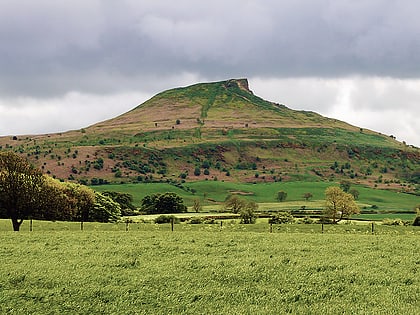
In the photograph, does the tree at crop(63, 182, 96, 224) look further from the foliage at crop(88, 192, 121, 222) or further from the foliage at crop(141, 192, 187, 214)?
the foliage at crop(141, 192, 187, 214)

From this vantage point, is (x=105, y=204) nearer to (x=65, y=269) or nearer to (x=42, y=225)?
(x=42, y=225)

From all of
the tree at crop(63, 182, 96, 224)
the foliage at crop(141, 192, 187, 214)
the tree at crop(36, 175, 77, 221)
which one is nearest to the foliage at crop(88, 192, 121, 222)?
the tree at crop(63, 182, 96, 224)

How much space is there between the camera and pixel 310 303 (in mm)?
19734

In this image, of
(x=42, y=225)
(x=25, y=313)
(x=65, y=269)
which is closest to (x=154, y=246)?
(x=65, y=269)

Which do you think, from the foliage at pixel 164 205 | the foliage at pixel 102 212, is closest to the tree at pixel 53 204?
the foliage at pixel 102 212

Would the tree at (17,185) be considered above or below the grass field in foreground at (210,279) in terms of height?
above

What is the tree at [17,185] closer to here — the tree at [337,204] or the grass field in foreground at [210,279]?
the grass field in foreground at [210,279]

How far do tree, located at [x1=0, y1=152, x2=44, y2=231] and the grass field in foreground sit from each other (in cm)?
2345

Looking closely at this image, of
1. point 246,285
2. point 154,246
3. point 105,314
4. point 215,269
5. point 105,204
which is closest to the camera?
point 105,314

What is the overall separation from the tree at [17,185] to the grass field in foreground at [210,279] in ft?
76.9

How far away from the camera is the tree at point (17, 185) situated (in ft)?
183

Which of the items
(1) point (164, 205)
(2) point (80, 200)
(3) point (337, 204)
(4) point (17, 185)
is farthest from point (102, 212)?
(1) point (164, 205)

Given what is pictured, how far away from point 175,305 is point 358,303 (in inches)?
283

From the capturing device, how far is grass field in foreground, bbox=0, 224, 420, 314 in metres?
19.5
